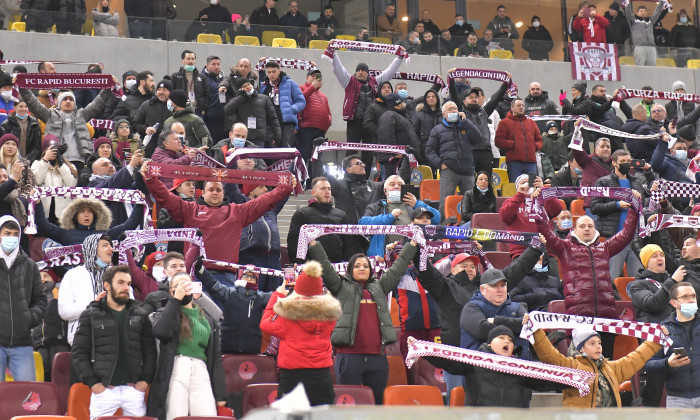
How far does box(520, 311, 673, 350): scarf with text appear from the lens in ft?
30.0

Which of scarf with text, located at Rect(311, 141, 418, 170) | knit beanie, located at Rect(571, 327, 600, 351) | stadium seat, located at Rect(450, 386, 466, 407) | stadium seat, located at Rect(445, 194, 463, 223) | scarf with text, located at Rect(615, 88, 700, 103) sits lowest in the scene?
stadium seat, located at Rect(450, 386, 466, 407)

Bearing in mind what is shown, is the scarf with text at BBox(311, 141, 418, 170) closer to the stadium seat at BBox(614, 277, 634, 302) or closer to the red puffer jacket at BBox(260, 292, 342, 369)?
the stadium seat at BBox(614, 277, 634, 302)

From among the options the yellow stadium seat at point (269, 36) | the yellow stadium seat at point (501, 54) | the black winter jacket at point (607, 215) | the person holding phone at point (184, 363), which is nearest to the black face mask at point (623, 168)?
the black winter jacket at point (607, 215)

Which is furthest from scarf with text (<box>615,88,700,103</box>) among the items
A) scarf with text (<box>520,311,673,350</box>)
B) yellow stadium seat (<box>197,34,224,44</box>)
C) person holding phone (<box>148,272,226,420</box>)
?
person holding phone (<box>148,272,226,420</box>)

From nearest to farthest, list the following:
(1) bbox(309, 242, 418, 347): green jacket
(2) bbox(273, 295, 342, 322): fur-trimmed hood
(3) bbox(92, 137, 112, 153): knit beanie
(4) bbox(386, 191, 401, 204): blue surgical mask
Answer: (2) bbox(273, 295, 342, 322): fur-trimmed hood, (1) bbox(309, 242, 418, 347): green jacket, (4) bbox(386, 191, 401, 204): blue surgical mask, (3) bbox(92, 137, 112, 153): knit beanie

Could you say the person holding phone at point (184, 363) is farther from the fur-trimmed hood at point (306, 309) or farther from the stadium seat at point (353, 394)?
the stadium seat at point (353, 394)

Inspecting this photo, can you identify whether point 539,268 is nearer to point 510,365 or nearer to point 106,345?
point 510,365

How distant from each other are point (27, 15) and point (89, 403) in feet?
45.7

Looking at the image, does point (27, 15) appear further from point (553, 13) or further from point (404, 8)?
point (553, 13)

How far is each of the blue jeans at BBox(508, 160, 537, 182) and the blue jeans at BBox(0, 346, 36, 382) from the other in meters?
8.69

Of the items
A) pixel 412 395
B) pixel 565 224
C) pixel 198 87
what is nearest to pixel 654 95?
pixel 565 224

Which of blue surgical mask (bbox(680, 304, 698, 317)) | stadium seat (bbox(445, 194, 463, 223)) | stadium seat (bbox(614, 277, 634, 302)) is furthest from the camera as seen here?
stadium seat (bbox(445, 194, 463, 223))

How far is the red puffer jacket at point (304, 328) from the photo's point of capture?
27.8 feet

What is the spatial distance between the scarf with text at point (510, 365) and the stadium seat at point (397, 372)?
53.6 inches
